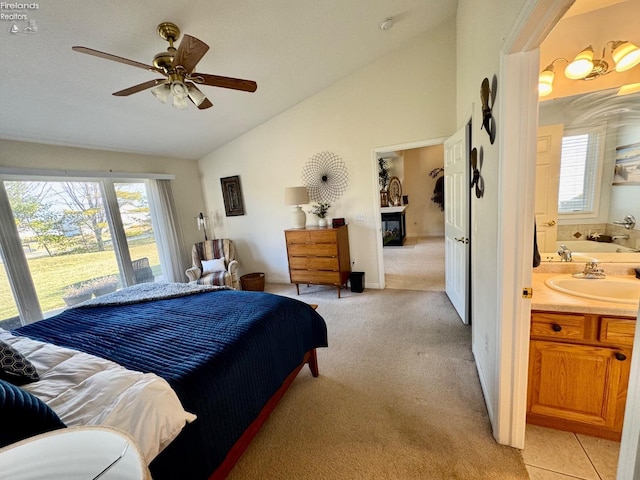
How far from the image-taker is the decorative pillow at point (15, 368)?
1053 millimetres

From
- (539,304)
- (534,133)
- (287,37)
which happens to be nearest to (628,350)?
(539,304)

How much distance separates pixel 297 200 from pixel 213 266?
5.48 feet

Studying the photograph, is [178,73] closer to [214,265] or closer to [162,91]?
[162,91]

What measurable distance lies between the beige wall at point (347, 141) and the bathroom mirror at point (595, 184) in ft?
4.89

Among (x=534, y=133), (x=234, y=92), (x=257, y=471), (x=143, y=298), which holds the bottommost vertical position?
(x=257, y=471)

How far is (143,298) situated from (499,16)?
2.91 m

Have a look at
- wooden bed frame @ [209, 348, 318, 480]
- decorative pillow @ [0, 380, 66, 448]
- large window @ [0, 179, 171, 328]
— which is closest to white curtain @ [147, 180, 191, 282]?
large window @ [0, 179, 171, 328]

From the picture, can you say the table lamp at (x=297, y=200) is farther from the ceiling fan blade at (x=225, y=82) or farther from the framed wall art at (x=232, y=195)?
the ceiling fan blade at (x=225, y=82)

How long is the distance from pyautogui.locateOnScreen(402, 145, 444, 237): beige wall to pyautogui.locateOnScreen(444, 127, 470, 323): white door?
14.2ft

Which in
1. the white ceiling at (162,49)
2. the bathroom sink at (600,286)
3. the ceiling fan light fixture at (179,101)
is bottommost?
the bathroom sink at (600,286)

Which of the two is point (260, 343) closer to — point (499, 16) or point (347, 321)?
point (347, 321)

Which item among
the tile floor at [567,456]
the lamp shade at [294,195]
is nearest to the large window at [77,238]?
the lamp shade at [294,195]

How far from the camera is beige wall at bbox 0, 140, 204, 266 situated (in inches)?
102

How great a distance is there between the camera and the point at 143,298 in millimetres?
2174
